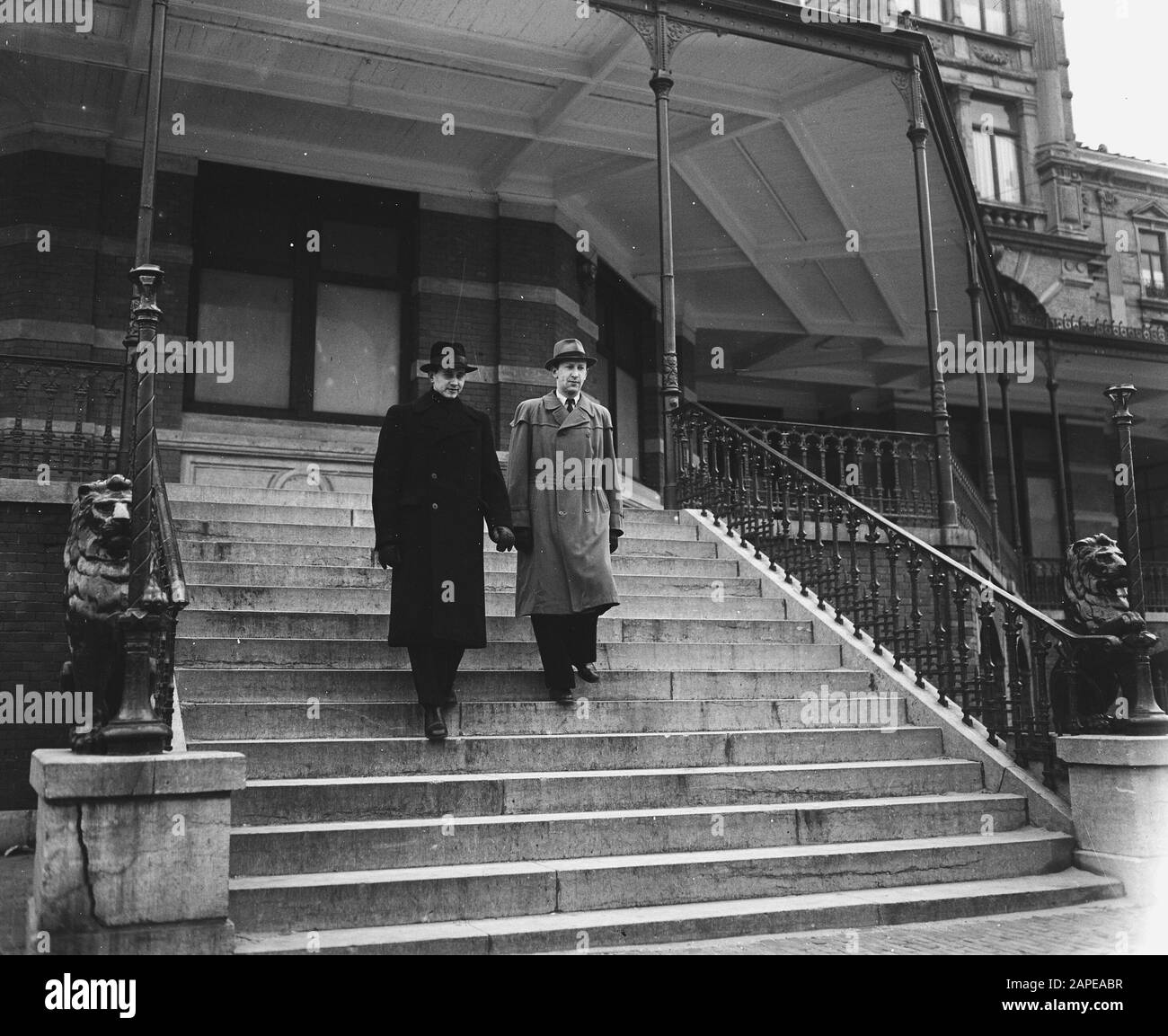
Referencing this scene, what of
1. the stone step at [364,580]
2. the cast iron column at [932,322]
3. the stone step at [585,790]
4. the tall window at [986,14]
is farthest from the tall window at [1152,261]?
the stone step at [585,790]

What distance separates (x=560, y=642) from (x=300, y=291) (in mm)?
7327

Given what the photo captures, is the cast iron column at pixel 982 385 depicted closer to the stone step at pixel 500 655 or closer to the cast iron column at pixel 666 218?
the cast iron column at pixel 666 218

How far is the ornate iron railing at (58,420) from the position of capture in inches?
327

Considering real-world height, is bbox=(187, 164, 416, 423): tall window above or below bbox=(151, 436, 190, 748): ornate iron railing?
above

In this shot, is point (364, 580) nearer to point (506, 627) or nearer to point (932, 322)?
point (506, 627)

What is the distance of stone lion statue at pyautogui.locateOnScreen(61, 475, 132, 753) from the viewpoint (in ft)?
14.6

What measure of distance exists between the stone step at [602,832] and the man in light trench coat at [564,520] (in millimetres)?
1085

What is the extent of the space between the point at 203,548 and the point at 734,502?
14.4 ft

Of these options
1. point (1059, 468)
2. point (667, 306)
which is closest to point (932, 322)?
point (667, 306)

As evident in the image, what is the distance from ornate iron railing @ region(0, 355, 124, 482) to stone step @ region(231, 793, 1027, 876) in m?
4.61

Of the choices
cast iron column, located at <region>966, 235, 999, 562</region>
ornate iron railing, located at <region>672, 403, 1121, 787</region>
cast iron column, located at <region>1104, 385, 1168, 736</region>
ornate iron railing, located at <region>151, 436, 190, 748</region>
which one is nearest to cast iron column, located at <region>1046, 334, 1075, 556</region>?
cast iron column, located at <region>966, 235, 999, 562</region>

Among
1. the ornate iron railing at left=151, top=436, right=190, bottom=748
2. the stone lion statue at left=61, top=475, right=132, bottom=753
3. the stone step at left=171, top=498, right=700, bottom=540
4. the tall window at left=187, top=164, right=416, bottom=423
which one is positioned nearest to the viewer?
the stone lion statue at left=61, top=475, right=132, bottom=753

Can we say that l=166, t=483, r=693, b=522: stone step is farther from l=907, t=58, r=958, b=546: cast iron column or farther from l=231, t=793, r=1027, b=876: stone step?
l=231, t=793, r=1027, b=876: stone step
